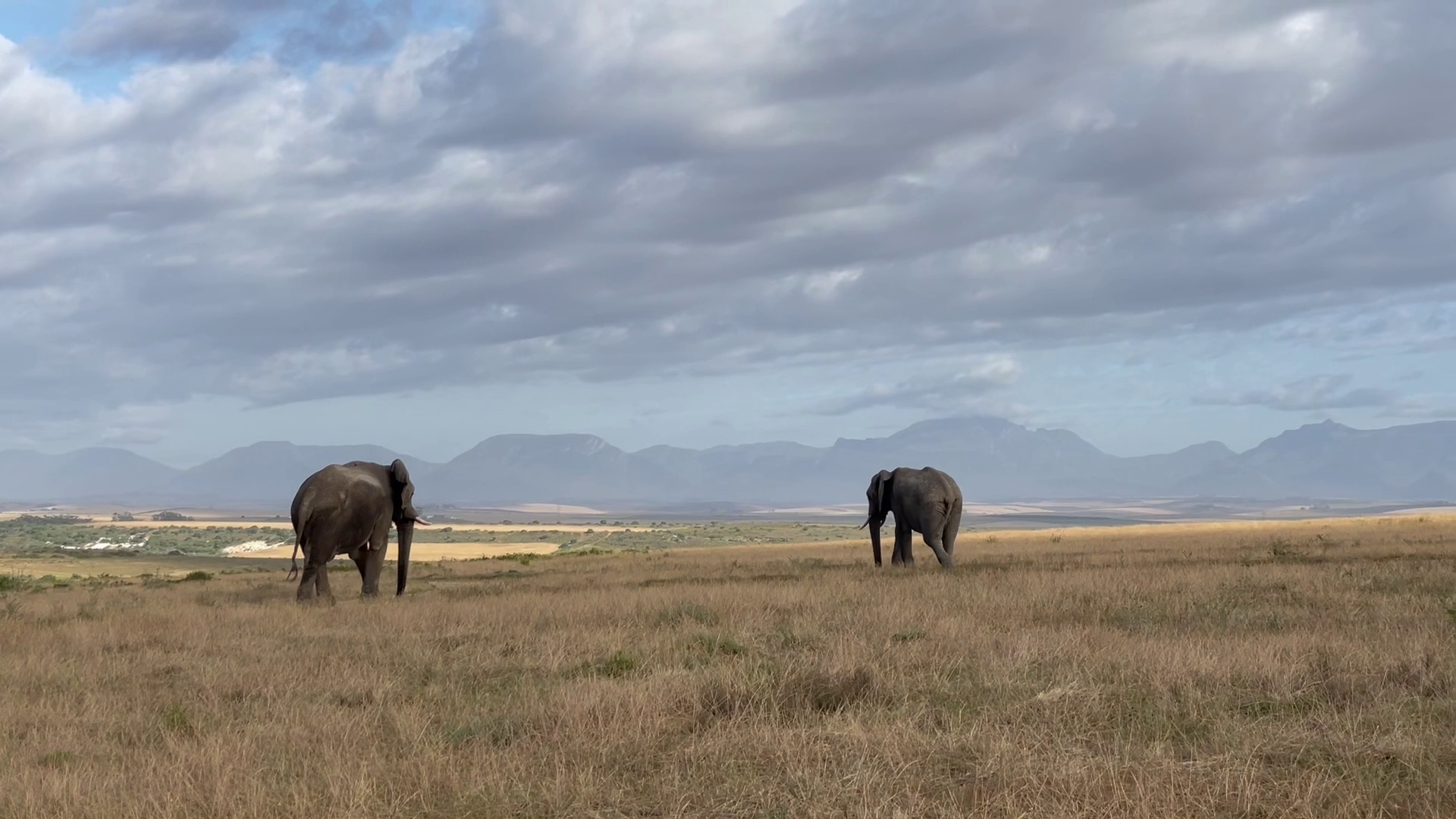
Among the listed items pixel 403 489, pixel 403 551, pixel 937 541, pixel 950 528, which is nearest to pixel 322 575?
pixel 403 551

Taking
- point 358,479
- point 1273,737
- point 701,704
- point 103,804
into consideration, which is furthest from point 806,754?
point 358,479

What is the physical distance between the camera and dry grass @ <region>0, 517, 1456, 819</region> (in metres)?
6.98

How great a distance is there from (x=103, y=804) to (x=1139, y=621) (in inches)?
455

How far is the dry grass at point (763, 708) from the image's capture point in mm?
6977

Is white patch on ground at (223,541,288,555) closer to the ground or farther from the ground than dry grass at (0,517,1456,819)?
closer to the ground

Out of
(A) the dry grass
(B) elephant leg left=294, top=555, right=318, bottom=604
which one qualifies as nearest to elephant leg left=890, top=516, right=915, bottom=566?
(A) the dry grass

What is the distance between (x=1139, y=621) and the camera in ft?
48.3

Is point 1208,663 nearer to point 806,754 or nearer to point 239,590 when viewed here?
point 806,754

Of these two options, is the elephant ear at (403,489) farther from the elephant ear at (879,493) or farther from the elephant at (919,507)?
the elephant ear at (879,493)

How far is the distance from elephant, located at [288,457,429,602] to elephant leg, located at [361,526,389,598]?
0.05 ft

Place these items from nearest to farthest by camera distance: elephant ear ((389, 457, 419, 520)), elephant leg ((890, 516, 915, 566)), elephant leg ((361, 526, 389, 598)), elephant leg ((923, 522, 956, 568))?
1. elephant leg ((361, 526, 389, 598))
2. elephant ear ((389, 457, 419, 520))
3. elephant leg ((923, 522, 956, 568))
4. elephant leg ((890, 516, 915, 566))

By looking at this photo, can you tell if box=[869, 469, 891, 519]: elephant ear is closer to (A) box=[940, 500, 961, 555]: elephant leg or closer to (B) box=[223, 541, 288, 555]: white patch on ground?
(A) box=[940, 500, 961, 555]: elephant leg

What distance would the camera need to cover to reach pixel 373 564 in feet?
81.4

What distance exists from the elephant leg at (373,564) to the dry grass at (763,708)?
5.94m
